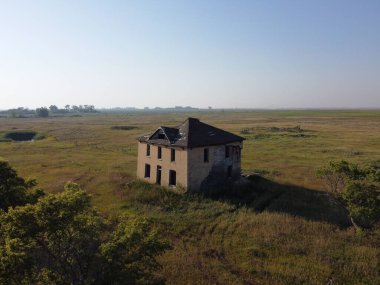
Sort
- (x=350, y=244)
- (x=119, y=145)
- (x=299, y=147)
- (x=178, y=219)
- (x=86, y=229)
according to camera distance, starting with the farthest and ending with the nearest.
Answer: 1. (x=119, y=145)
2. (x=299, y=147)
3. (x=178, y=219)
4. (x=350, y=244)
5. (x=86, y=229)

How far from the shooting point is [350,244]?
22359 mm

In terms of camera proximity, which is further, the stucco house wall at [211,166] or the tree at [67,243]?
the stucco house wall at [211,166]

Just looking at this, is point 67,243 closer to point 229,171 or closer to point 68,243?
point 68,243

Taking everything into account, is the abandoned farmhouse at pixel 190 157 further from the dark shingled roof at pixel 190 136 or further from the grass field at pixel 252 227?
the grass field at pixel 252 227

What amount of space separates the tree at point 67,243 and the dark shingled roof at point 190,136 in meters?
19.7

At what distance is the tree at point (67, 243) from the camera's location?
1065 centimetres

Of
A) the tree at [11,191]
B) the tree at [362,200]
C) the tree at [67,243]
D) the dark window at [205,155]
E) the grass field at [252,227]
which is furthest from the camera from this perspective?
the dark window at [205,155]

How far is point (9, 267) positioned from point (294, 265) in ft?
51.2

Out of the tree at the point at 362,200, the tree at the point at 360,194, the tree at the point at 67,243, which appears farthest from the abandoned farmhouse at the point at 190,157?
the tree at the point at 67,243

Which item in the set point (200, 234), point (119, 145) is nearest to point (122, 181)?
point (200, 234)

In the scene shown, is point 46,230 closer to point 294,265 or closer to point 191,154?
point 294,265

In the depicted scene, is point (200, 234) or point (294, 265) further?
point (200, 234)

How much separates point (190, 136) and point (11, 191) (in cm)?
1844

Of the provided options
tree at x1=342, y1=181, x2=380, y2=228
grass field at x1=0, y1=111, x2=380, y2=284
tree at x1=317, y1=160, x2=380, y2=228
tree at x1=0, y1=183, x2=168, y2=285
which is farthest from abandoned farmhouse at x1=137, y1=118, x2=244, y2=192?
tree at x1=0, y1=183, x2=168, y2=285
